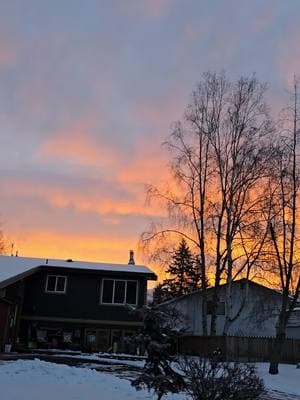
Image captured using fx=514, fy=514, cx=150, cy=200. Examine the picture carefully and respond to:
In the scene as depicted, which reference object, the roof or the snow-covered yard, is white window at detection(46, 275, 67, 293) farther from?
the snow-covered yard

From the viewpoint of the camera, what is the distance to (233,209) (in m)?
29.1

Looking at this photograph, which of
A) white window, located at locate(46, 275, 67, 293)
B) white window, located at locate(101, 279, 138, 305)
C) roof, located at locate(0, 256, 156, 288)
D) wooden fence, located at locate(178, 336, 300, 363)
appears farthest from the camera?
white window, located at locate(46, 275, 67, 293)

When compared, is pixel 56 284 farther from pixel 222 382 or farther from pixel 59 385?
pixel 222 382

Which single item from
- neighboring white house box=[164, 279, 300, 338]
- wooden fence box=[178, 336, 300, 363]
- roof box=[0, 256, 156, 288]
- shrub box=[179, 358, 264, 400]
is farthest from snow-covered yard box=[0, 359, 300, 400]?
neighboring white house box=[164, 279, 300, 338]

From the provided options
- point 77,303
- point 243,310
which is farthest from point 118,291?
point 243,310

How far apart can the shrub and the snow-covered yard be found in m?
3.02

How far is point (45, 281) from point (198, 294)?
14.1 metres

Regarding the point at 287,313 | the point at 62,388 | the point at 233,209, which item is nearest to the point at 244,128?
the point at 233,209

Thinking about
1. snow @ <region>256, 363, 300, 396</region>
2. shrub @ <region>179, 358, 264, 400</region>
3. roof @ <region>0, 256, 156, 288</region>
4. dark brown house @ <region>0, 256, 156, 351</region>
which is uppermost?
roof @ <region>0, 256, 156, 288</region>

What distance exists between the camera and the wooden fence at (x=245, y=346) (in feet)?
92.2

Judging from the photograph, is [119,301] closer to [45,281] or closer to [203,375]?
[45,281]

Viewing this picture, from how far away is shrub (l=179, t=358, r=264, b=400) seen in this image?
8633mm

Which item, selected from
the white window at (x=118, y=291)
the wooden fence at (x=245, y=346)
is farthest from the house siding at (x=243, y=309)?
the wooden fence at (x=245, y=346)

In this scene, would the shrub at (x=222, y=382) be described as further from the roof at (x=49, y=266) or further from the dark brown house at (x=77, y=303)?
the dark brown house at (x=77, y=303)
